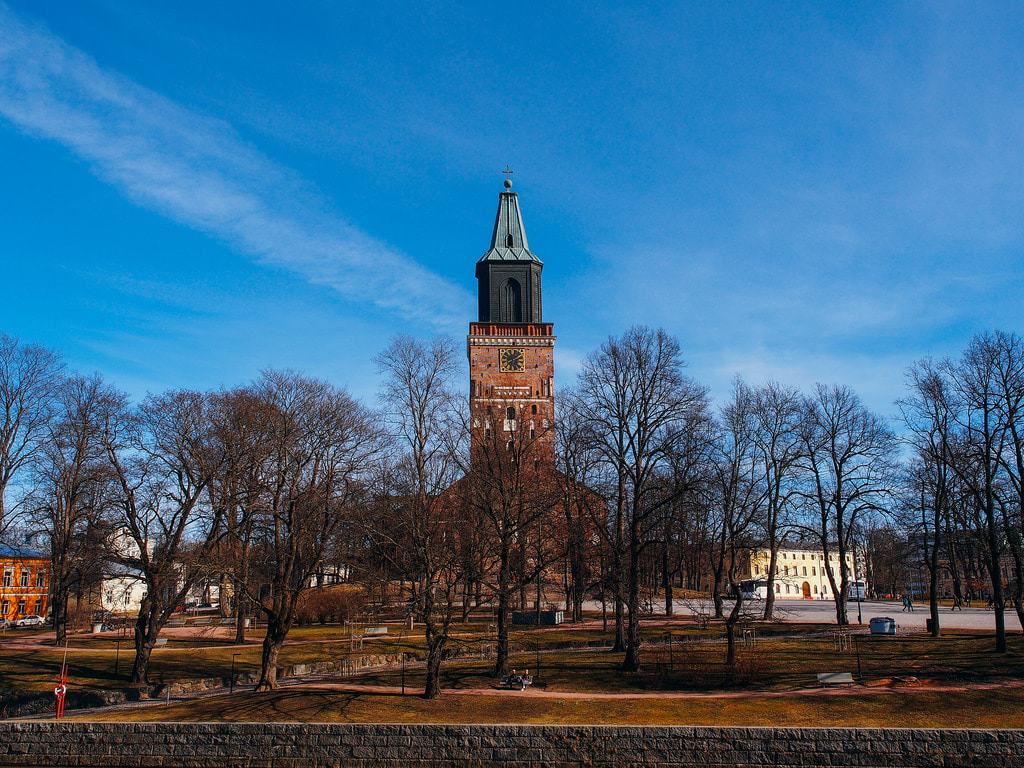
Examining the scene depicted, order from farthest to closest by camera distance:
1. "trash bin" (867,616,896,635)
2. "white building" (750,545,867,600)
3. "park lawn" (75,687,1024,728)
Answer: "white building" (750,545,867,600), "trash bin" (867,616,896,635), "park lawn" (75,687,1024,728)

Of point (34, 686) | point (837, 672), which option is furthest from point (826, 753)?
point (34, 686)

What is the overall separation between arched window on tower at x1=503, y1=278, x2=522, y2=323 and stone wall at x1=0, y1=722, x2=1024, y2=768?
55.8 meters

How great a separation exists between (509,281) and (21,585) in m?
45.7

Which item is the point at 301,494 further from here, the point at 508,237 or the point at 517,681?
the point at 508,237

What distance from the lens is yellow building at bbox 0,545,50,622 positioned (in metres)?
63.8

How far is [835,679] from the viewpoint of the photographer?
26.6 metres

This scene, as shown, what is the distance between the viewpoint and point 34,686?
2877 cm

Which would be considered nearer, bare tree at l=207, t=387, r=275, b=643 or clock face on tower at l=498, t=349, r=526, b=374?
bare tree at l=207, t=387, r=275, b=643

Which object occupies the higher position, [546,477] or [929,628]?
[546,477]

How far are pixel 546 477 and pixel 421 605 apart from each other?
43.5ft

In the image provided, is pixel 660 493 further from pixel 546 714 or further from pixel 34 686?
pixel 34 686

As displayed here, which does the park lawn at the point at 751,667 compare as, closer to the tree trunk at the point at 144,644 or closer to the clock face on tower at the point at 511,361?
the tree trunk at the point at 144,644

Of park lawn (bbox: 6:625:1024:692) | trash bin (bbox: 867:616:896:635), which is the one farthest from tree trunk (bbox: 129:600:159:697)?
trash bin (bbox: 867:616:896:635)

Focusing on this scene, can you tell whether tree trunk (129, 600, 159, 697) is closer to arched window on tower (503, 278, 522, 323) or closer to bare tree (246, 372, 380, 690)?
bare tree (246, 372, 380, 690)
